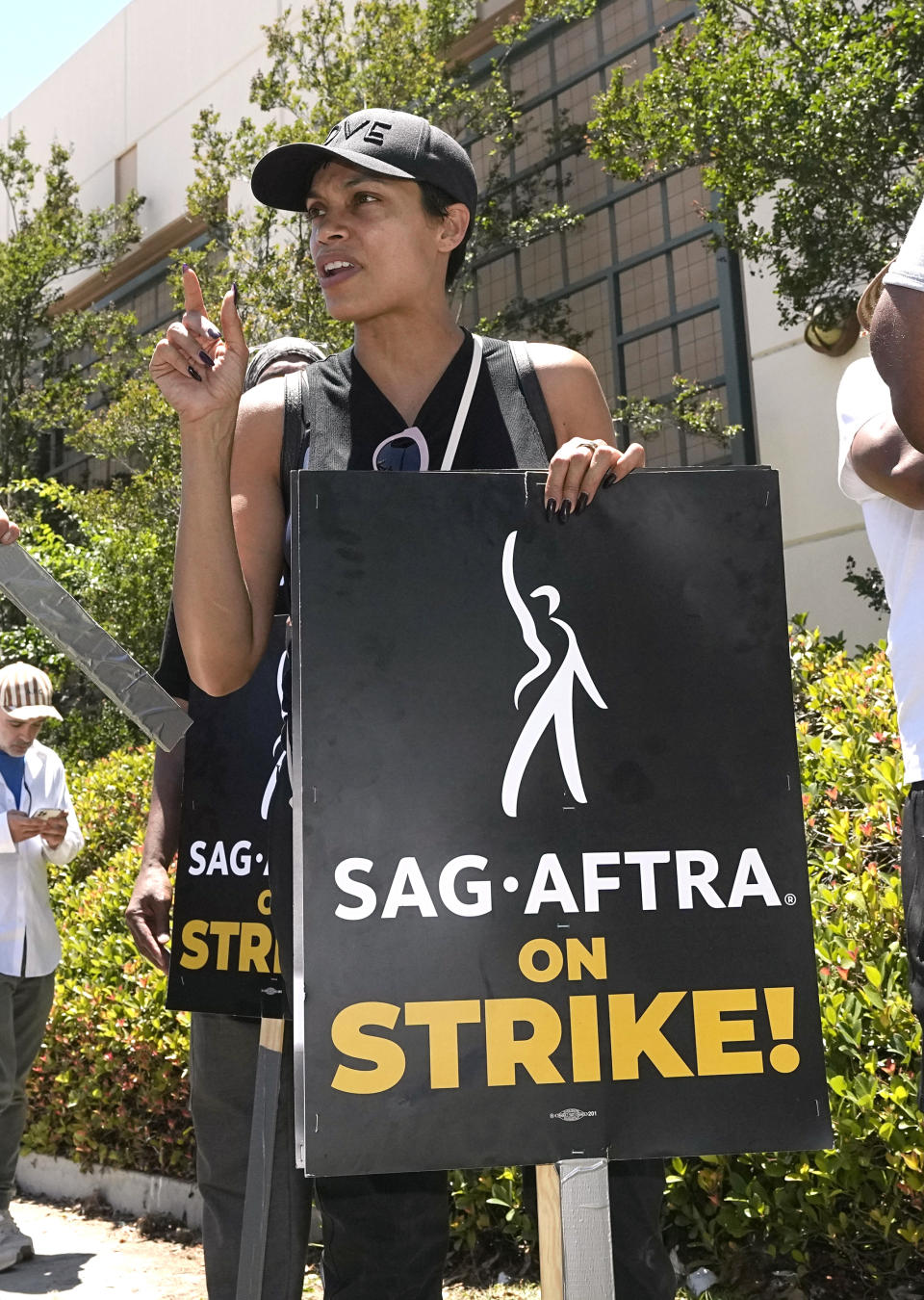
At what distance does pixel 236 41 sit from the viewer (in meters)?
17.7

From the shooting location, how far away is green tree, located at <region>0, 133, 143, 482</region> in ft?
62.3

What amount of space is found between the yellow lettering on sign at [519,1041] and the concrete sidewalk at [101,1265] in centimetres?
364

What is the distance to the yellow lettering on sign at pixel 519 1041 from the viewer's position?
169 centimetres

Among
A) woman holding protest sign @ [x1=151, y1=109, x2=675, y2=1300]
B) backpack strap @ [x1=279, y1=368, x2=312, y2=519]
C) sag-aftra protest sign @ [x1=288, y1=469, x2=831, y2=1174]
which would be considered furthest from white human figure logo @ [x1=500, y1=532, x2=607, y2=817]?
backpack strap @ [x1=279, y1=368, x2=312, y2=519]

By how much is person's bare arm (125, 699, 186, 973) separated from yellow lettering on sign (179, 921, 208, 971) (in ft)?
0.49

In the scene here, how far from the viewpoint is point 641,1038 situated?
171 cm

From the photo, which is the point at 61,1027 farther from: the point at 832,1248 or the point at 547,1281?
the point at 547,1281

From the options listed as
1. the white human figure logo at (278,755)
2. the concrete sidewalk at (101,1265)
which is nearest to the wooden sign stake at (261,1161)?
the white human figure logo at (278,755)

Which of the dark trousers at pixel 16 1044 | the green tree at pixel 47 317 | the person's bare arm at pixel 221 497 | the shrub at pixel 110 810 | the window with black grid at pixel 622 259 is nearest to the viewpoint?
the person's bare arm at pixel 221 497

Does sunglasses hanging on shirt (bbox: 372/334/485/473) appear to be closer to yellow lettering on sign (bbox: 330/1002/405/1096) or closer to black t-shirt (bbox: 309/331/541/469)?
black t-shirt (bbox: 309/331/541/469)

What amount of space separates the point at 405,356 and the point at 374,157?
0.31m

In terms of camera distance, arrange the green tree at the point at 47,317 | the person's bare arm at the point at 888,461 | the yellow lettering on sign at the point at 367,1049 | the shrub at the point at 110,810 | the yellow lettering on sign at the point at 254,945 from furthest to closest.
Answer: the green tree at the point at 47,317
the shrub at the point at 110,810
the yellow lettering on sign at the point at 254,945
the person's bare arm at the point at 888,461
the yellow lettering on sign at the point at 367,1049

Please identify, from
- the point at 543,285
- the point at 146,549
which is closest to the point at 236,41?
the point at 543,285

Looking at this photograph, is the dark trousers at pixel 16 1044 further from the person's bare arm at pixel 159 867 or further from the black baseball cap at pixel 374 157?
the black baseball cap at pixel 374 157
